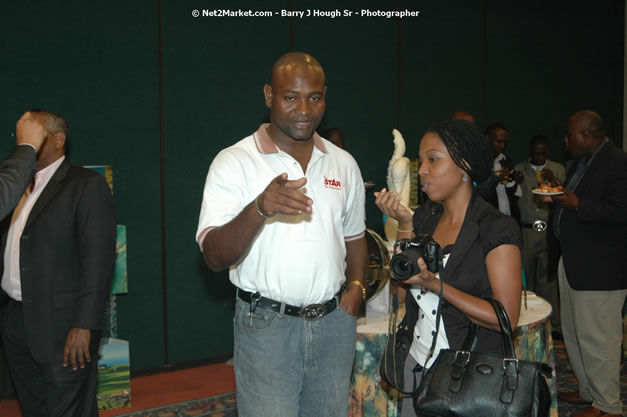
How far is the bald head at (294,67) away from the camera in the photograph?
204 centimetres

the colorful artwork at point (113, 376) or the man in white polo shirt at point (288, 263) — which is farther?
the colorful artwork at point (113, 376)

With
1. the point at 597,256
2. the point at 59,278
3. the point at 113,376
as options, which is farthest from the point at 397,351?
the point at 113,376

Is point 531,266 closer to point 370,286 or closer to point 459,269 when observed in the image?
point 370,286

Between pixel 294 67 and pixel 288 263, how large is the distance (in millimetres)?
625

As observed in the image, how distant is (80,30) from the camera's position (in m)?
4.23

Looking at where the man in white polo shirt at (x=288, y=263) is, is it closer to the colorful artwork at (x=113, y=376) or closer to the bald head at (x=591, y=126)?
the bald head at (x=591, y=126)

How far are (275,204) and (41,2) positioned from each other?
10.5 feet

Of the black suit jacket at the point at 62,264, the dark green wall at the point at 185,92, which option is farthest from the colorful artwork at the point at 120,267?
the black suit jacket at the point at 62,264

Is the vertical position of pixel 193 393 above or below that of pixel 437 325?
below

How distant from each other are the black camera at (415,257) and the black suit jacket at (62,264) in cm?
147

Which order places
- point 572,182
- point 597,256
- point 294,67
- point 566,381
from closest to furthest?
point 294,67
point 597,256
point 572,182
point 566,381

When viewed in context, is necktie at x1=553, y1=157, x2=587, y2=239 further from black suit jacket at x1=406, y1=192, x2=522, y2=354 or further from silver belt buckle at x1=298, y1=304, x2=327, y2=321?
silver belt buckle at x1=298, y1=304, x2=327, y2=321

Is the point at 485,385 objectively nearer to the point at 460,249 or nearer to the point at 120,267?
the point at 460,249

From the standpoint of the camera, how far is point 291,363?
1.96m
